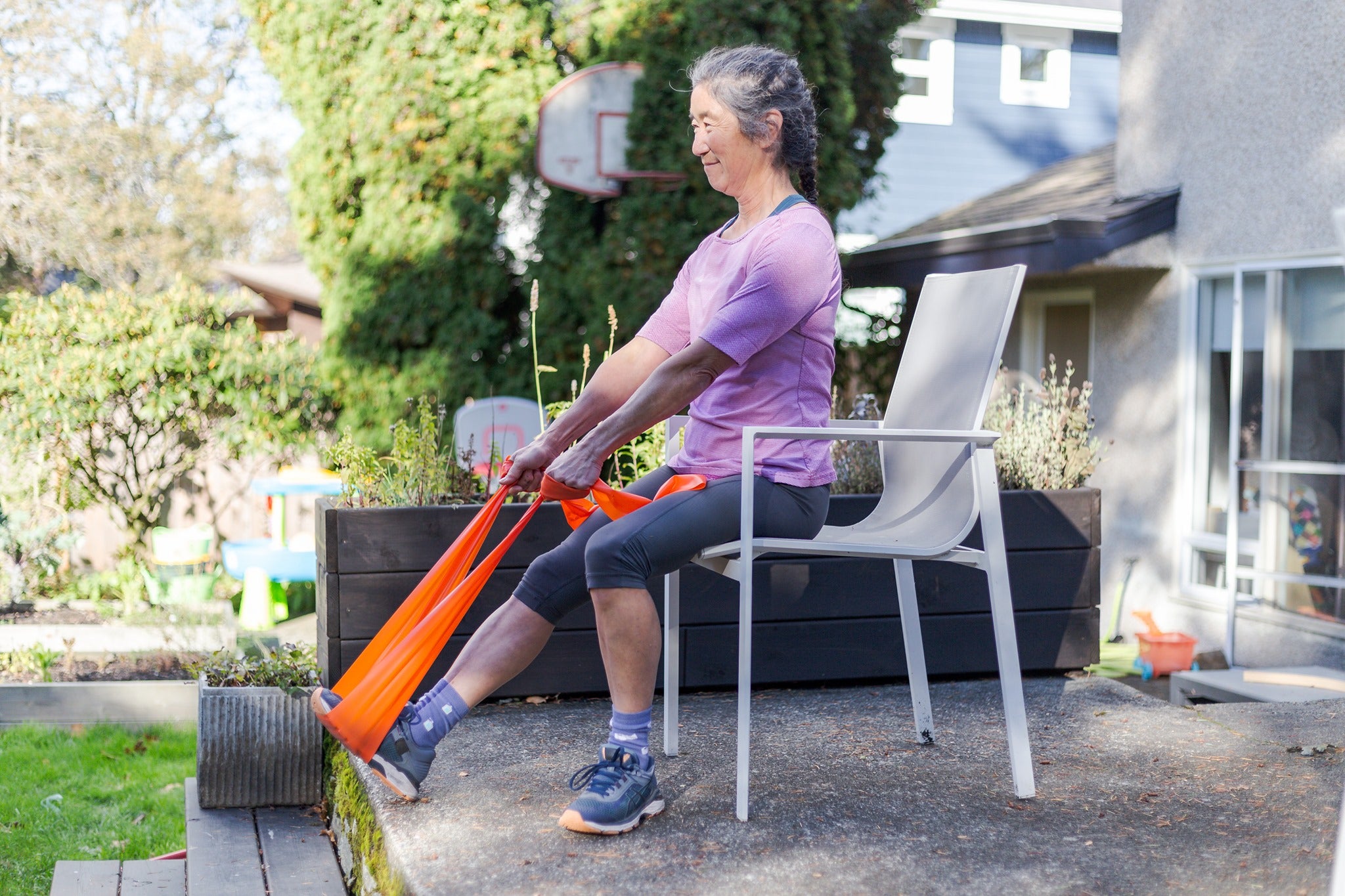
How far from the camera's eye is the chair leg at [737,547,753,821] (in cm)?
225

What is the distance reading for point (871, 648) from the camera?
3496 millimetres

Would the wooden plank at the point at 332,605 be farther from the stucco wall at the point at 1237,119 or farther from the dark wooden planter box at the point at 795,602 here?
the stucco wall at the point at 1237,119

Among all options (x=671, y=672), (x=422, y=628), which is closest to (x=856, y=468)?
(x=671, y=672)

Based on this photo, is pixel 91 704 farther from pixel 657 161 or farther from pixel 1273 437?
pixel 1273 437

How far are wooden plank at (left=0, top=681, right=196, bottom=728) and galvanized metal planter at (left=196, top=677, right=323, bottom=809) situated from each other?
4.98 feet

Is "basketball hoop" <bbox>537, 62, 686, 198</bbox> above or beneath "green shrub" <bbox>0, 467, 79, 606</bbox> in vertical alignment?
above

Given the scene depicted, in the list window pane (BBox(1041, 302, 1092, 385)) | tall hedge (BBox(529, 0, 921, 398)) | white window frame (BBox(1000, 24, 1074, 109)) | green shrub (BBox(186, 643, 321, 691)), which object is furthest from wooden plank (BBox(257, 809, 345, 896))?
white window frame (BBox(1000, 24, 1074, 109))

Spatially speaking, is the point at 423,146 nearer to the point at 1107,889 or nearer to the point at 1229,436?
the point at 1229,436

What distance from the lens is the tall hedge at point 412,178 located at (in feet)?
23.6

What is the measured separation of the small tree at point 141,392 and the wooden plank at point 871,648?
448cm

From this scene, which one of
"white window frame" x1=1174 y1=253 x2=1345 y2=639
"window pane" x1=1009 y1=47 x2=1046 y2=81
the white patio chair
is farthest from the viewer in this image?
"window pane" x1=1009 y1=47 x2=1046 y2=81

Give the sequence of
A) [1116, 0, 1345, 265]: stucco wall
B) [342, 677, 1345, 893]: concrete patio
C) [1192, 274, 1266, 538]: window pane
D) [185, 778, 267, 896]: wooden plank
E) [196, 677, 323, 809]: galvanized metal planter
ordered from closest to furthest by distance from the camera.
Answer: [342, 677, 1345, 893]: concrete patio, [185, 778, 267, 896]: wooden plank, [196, 677, 323, 809]: galvanized metal planter, [1116, 0, 1345, 265]: stucco wall, [1192, 274, 1266, 538]: window pane

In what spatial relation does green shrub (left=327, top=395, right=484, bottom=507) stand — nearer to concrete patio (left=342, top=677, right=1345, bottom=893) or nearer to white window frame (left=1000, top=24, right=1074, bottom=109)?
concrete patio (left=342, top=677, right=1345, bottom=893)

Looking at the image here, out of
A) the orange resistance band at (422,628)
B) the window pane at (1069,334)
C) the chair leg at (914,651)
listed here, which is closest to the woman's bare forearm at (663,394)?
the orange resistance band at (422,628)
